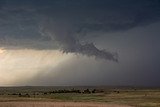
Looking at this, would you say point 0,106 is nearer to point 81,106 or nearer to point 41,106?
point 41,106

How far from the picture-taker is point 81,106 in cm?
7031

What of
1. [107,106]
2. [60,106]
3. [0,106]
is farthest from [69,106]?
[0,106]

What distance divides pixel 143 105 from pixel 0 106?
29.6 metres

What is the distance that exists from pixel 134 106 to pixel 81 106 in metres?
11.3

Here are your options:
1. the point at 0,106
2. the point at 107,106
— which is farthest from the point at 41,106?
the point at 107,106

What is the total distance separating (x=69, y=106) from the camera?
70.9 meters

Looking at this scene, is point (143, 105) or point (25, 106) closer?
point (25, 106)

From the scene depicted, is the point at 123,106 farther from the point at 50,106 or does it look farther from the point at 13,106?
the point at 13,106

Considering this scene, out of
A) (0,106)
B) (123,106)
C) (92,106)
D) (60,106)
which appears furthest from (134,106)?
(0,106)

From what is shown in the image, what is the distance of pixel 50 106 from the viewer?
70625 mm

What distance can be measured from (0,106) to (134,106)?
27.1m

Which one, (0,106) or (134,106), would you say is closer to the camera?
(0,106)

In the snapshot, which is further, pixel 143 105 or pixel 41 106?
pixel 143 105

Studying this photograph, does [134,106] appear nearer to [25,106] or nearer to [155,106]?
[155,106]
